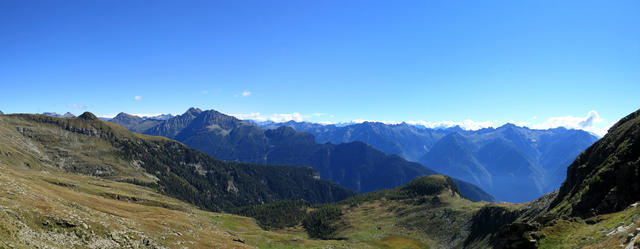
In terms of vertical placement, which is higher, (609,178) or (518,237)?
(609,178)

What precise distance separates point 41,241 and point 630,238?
58.2 meters

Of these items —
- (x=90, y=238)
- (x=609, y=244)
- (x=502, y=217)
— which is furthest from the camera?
(x=502, y=217)

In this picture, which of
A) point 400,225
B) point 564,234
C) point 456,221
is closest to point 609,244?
point 564,234

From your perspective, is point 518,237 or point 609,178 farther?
point 609,178

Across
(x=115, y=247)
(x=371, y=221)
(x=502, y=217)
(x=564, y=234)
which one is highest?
(x=564, y=234)

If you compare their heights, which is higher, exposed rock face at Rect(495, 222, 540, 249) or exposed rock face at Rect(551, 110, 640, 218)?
exposed rock face at Rect(551, 110, 640, 218)

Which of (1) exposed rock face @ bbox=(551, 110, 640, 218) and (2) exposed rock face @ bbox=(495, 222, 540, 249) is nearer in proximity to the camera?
(2) exposed rock face @ bbox=(495, 222, 540, 249)

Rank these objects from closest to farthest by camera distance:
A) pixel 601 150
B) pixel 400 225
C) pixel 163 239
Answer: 1. pixel 163 239
2. pixel 601 150
3. pixel 400 225

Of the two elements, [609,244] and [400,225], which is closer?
[609,244]

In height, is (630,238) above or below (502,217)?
above

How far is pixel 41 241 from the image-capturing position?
117 ft

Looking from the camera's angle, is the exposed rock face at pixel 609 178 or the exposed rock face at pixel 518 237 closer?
the exposed rock face at pixel 518 237

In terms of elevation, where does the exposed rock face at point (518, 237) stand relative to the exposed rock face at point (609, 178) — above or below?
below

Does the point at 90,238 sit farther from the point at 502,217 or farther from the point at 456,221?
the point at 456,221
